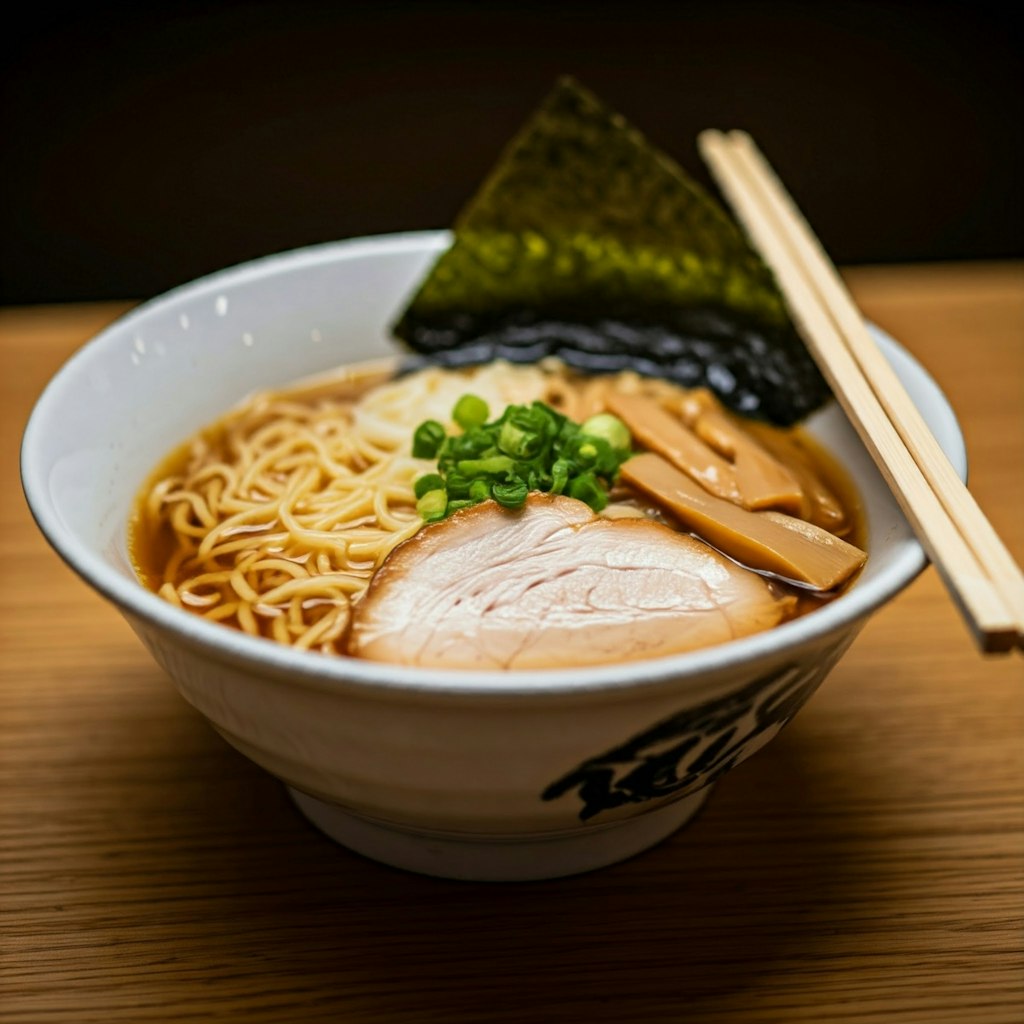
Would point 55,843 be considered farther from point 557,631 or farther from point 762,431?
point 762,431

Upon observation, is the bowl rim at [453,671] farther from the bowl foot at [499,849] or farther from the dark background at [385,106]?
the dark background at [385,106]

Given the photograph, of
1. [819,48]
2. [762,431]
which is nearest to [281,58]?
[819,48]

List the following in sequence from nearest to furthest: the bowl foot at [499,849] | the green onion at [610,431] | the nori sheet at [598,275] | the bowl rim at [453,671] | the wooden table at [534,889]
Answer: the bowl rim at [453,671]
the wooden table at [534,889]
the bowl foot at [499,849]
the green onion at [610,431]
the nori sheet at [598,275]

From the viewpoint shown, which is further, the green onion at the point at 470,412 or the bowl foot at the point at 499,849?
the green onion at the point at 470,412

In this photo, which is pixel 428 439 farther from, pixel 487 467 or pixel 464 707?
pixel 464 707

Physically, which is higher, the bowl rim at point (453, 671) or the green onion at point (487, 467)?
the bowl rim at point (453, 671)

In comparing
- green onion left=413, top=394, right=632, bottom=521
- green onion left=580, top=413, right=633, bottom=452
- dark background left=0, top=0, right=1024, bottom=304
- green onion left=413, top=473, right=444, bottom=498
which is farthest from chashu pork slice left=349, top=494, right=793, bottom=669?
dark background left=0, top=0, right=1024, bottom=304

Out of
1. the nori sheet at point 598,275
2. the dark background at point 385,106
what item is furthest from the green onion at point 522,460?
the dark background at point 385,106
